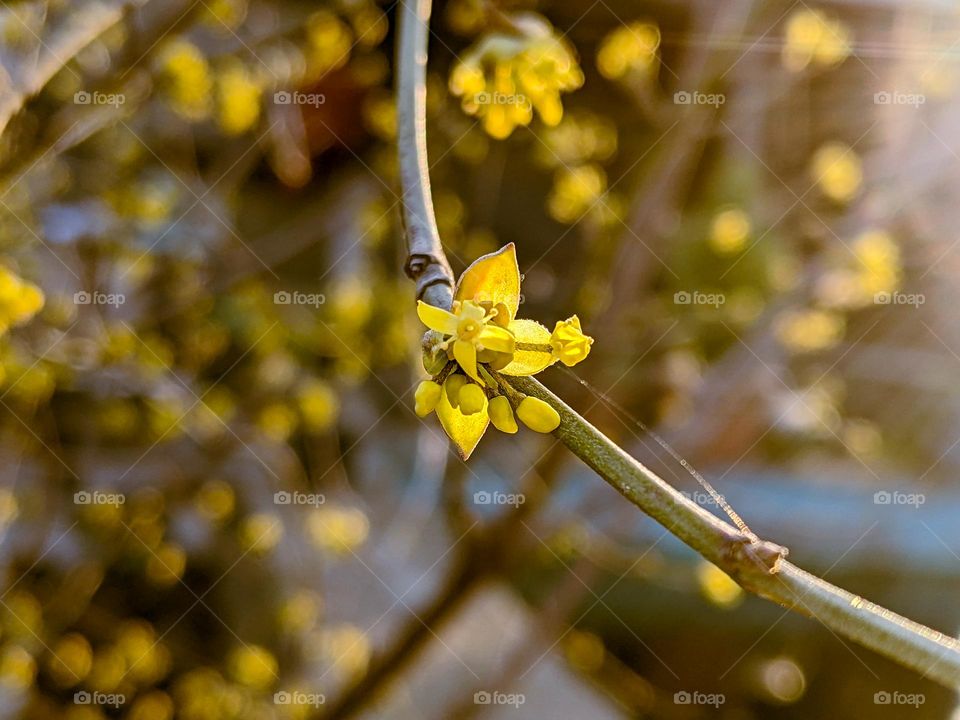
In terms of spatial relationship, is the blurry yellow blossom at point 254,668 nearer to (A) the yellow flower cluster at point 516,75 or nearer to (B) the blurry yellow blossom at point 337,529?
(B) the blurry yellow blossom at point 337,529

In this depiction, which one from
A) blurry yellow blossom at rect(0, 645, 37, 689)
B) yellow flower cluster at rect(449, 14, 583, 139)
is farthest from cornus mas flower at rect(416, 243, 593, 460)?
blurry yellow blossom at rect(0, 645, 37, 689)

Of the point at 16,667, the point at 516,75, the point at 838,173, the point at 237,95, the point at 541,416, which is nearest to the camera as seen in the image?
the point at 541,416

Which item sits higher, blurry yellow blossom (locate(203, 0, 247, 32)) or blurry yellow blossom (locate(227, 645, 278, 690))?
blurry yellow blossom (locate(203, 0, 247, 32))

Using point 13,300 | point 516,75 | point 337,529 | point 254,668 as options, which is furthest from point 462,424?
point 254,668

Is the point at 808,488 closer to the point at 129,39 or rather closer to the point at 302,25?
the point at 302,25

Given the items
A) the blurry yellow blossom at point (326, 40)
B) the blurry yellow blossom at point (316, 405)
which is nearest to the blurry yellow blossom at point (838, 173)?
the blurry yellow blossom at point (326, 40)

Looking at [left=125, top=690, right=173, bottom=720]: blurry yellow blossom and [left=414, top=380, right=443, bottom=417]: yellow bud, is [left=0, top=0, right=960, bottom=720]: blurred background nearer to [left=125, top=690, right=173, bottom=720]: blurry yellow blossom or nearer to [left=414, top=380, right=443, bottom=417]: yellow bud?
[left=125, top=690, right=173, bottom=720]: blurry yellow blossom

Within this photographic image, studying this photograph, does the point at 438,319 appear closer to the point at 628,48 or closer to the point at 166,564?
the point at 628,48

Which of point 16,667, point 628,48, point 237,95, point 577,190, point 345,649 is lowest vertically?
point 345,649
